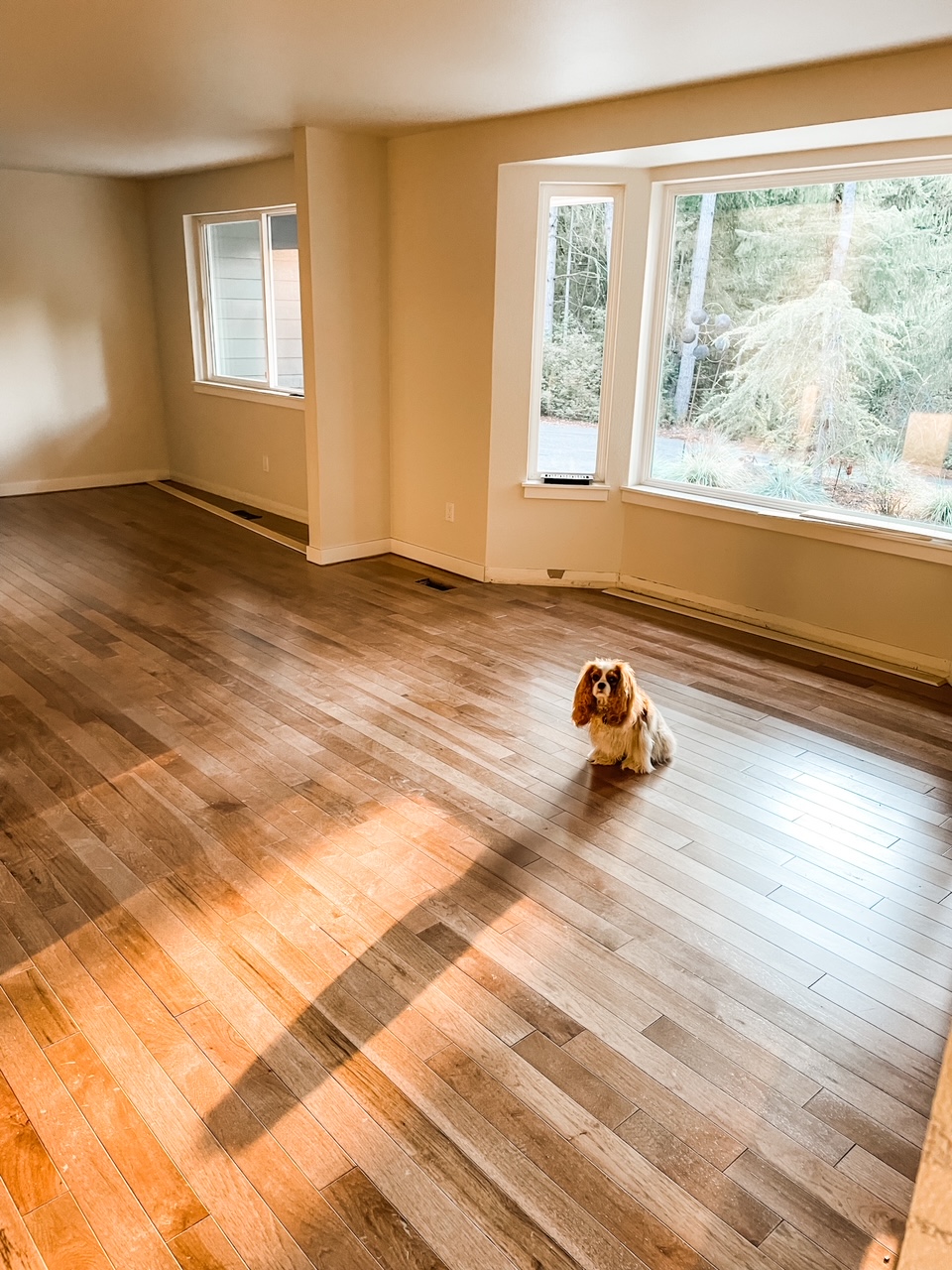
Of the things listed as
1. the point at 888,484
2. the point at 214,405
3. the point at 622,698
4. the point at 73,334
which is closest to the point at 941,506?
the point at 888,484

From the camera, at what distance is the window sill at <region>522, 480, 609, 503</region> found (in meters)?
5.28

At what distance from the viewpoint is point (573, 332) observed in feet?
16.8

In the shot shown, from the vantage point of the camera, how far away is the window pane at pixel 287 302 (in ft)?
22.0

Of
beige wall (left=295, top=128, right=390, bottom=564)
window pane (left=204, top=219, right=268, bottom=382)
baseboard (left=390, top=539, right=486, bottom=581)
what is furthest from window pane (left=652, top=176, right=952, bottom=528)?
window pane (left=204, top=219, right=268, bottom=382)

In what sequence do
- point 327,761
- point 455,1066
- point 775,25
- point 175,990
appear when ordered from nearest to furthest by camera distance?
point 455,1066 < point 175,990 < point 775,25 < point 327,761

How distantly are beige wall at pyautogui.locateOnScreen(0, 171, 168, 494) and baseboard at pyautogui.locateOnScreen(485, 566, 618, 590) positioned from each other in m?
4.47

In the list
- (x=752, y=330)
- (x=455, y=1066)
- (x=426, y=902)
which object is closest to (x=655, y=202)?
(x=752, y=330)

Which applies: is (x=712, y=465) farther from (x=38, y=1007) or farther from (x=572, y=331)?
(x=38, y=1007)

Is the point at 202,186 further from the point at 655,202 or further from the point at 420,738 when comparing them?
the point at 420,738

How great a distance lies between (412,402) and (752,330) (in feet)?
6.99

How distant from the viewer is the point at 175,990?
7.30ft

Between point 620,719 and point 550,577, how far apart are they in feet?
7.83

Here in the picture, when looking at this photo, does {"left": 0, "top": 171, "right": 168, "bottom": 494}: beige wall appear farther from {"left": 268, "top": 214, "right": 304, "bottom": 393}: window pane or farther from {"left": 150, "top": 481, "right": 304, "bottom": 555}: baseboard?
{"left": 268, "top": 214, "right": 304, "bottom": 393}: window pane

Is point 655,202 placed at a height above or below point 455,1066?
above
